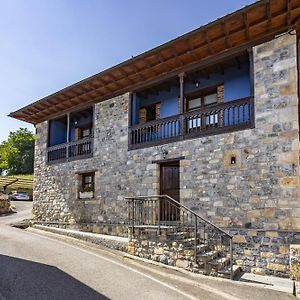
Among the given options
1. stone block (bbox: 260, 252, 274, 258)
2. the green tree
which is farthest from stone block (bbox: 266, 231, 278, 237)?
the green tree

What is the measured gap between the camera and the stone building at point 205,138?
8.34 meters

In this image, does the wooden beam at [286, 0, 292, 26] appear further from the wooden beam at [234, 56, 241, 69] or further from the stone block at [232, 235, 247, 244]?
the stone block at [232, 235, 247, 244]

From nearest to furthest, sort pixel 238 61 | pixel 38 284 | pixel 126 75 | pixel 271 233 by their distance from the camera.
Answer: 1. pixel 38 284
2. pixel 271 233
3. pixel 238 61
4. pixel 126 75

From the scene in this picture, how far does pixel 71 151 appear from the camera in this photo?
14.8 metres

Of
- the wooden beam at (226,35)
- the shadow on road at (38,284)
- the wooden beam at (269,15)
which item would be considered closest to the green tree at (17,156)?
the shadow on road at (38,284)

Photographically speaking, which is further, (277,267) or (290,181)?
(290,181)

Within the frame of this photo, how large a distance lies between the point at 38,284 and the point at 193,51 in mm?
7659

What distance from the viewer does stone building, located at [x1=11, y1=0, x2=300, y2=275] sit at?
27.3ft

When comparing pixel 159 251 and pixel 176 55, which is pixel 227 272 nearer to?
pixel 159 251

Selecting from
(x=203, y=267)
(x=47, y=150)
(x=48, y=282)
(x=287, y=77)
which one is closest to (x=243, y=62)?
(x=287, y=77)

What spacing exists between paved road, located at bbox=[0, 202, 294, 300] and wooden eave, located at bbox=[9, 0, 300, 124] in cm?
633

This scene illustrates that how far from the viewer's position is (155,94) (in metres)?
12.9

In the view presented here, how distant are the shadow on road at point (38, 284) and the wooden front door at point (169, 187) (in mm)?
4453

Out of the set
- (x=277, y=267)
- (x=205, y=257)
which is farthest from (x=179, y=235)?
(x=277, y=267)
